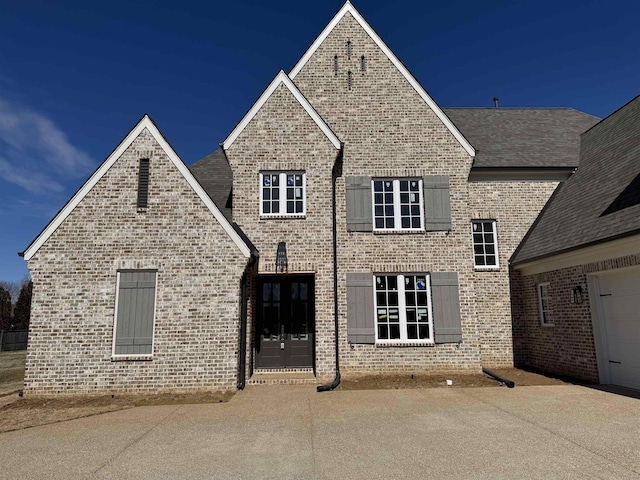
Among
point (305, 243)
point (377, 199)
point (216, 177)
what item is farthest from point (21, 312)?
point (377, 199)

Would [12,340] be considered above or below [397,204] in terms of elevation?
below

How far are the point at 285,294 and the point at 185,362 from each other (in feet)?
11.2

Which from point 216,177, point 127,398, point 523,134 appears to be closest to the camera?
point 127,398

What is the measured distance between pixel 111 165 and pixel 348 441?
25.9 ft

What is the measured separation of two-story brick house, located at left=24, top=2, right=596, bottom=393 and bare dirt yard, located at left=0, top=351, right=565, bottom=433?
0.98ft

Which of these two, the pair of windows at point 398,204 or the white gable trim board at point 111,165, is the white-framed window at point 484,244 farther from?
the white gable trim board at point 111,165

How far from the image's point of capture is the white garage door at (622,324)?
851cm

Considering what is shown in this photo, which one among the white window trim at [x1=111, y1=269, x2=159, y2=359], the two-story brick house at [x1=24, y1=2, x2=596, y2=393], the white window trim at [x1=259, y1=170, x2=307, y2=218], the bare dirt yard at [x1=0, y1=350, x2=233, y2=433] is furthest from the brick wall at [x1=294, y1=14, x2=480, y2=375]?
the white window trim at [x1=111, y1=269, x2=159, y2=359]

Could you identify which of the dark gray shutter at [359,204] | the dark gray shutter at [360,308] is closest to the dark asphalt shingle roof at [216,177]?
the dark gray shutter at [359,204]

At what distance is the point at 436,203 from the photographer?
1133cm

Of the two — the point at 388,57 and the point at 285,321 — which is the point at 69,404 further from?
the point at 388,57

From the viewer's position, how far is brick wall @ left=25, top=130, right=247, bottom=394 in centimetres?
857

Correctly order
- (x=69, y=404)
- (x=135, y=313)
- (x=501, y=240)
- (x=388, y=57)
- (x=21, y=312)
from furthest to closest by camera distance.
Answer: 1. (x=21, y=312)
2. (x=501, y=240)
3. (x=388, y=57)
4. (x=135, y=313)
5. (x=69, y=404)

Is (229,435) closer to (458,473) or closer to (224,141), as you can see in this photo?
(458,473)
